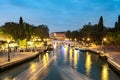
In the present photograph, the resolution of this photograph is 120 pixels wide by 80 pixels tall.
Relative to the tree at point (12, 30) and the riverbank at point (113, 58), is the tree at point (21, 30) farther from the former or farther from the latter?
the riverbank at point (113, 58)

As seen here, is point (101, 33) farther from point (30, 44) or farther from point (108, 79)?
point (108, 79)

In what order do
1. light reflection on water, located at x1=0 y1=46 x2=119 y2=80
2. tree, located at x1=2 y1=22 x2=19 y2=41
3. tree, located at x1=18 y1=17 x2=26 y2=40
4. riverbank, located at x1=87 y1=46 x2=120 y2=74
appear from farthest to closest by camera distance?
tree, located at x1=2 y1=22 x2=19 y2=41
tree, located at x1=18 y1=17 x2=26 y2=40
riverbank, located at x1=87 y1=46 x2=120 y2=74
light reflection on water, located at x1=0 y1=46 x2=119 y2=80

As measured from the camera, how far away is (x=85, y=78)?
35812mm

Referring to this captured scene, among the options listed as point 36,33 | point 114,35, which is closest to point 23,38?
point 114,35

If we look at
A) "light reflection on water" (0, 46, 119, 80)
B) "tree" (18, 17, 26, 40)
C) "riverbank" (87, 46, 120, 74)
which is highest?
"tree" (18, 17, 26, 40)

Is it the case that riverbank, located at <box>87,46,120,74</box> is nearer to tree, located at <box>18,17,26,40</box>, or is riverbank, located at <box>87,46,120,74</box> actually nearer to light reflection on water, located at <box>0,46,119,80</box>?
light reflection on water, located at <box>0,46,119,80</box>

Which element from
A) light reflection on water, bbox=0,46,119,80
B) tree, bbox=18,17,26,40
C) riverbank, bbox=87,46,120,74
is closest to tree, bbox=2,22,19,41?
tree, bbox=18,17,26,40

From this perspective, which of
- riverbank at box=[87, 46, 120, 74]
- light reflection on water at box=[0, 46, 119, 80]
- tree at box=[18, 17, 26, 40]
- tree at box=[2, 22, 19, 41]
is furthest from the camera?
tree at box=[2, 22, 19, 41]

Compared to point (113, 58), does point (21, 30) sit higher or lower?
higher

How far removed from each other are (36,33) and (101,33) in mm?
40668

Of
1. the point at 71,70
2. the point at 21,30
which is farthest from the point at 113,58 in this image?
the point at 21,30

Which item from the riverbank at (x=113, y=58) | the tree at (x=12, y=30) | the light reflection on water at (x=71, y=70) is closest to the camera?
the light reflection on water at (x=71, y=70)

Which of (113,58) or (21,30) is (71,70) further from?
(21,30)

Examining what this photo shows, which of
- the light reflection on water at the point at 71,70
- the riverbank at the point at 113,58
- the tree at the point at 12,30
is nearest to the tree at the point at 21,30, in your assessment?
the tree at the point at 12,30
